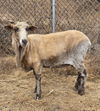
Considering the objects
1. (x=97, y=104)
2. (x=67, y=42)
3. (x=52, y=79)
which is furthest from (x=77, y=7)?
(x=97, y=104)

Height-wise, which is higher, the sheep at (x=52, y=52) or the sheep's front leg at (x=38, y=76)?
the sheep at (x=52, y=52)

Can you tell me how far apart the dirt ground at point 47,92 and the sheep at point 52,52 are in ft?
0.81

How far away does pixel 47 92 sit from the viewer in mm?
6773

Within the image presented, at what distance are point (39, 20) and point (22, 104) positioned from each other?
10.7ft

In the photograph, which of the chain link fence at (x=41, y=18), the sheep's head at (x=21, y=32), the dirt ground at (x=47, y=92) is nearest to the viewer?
the sheep's head at (x=21, y=32)

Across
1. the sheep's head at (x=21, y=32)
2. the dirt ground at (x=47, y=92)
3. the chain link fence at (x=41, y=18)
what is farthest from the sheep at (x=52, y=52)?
the chain link fence at (x=41, y=18)

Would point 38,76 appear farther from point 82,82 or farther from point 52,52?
point 82,82

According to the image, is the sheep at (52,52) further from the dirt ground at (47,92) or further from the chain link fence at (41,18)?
the chain link fence at (41,18)

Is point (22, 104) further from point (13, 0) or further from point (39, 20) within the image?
point (13, 0)

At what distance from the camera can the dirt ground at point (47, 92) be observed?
6.03 meters

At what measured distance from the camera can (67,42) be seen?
643 centimetres

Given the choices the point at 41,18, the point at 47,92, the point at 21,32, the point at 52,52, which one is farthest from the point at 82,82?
the point at 41,18

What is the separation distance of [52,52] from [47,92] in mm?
914

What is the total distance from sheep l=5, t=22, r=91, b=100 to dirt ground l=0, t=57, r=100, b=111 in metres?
0.25
